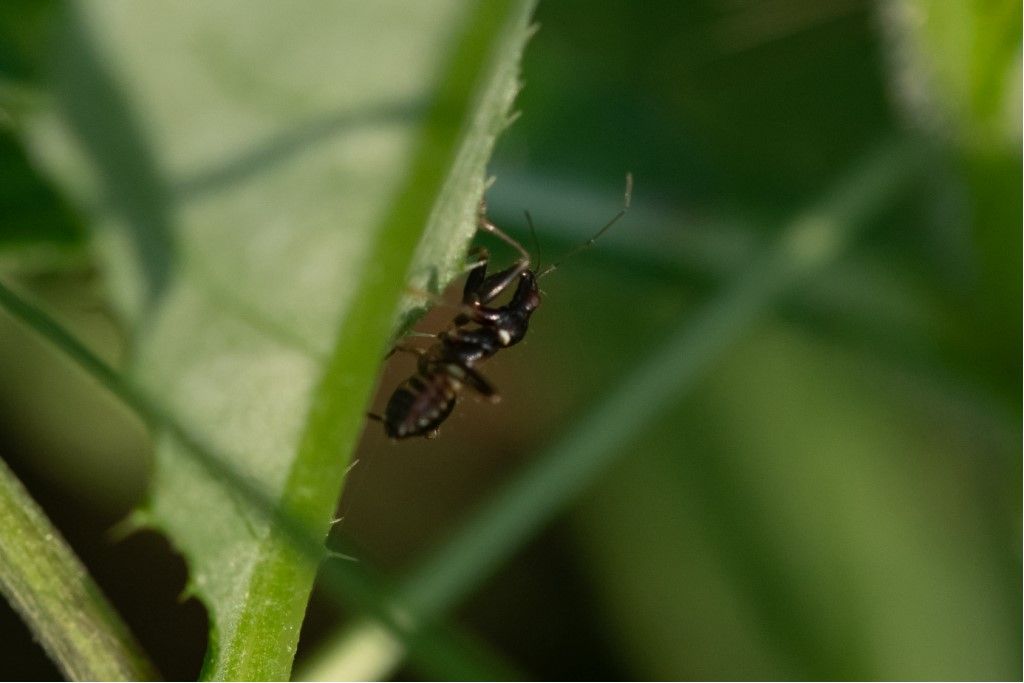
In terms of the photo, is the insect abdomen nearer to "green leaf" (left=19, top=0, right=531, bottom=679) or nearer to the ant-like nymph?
the ant-like nymph

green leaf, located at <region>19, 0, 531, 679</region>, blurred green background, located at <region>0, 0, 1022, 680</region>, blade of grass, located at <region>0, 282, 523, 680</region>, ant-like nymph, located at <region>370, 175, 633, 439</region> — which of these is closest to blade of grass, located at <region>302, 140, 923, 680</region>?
blurred green background, located at <region>0, 0, 1022, 680</region>

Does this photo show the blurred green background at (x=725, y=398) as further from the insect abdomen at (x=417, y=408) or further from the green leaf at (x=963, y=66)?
the insect abdomen at (x=417, y=408)

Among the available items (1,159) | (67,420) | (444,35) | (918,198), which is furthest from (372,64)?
(67,420)

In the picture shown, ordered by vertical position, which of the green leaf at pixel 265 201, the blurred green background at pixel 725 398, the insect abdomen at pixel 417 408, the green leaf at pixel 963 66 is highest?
the green leaf at pixel 265 201

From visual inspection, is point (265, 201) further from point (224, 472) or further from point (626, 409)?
point (626, 409)

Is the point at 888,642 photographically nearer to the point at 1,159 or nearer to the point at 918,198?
the point at 918,198

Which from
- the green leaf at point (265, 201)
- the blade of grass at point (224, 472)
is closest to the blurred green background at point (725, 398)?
the blade of grass at point (224, 472)
